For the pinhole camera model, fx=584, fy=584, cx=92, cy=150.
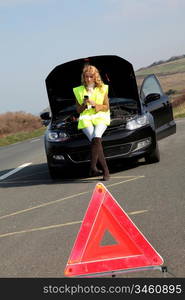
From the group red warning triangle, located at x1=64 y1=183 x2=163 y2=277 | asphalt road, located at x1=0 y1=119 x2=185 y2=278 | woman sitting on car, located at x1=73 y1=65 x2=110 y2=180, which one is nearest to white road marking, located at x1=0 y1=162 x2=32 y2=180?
asphalt road, located at x1=0 y1=119 x2=185 y2=278

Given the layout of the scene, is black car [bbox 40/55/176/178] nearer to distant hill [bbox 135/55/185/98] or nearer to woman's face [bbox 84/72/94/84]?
woman's face [bbox 84/72/94/84]

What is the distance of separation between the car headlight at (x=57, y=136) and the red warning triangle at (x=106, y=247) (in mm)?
5539

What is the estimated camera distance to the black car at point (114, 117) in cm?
1001

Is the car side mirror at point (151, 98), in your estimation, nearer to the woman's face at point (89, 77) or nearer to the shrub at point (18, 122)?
the woman's face at point (89, 77)

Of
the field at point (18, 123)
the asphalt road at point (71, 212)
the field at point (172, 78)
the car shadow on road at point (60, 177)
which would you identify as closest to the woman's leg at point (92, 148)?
the asphalt road at point (71, 212)

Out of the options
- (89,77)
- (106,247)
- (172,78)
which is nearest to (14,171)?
(89,77)

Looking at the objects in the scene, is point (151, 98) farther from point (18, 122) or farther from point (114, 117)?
point (18, 122)

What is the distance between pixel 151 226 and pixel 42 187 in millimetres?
4288

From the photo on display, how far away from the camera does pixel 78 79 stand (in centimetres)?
1134

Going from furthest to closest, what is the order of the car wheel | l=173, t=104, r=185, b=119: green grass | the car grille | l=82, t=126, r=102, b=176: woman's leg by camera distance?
l=173, t=104, r=185, b=119: green grass < the car wheel < the car grille < l=82, t=126, r=102, b=176: woman's leg

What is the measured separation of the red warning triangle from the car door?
6287 mm

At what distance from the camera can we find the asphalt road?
516cm

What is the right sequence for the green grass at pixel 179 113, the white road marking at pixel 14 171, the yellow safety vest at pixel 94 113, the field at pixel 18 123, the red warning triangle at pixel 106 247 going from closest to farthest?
the red warning triangle at pixel 106 247
the yellow safety vest at pixel 94 113
the white road marking at pixel 14 171
the green grass at pixel 179 113
the field at pixel 18 123

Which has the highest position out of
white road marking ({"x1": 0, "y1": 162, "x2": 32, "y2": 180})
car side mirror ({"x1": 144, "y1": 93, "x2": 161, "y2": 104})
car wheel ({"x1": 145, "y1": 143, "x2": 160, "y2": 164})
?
car side mirror ({"x1": 144, "y1": 93, "x2": 161, "y2": 104})
